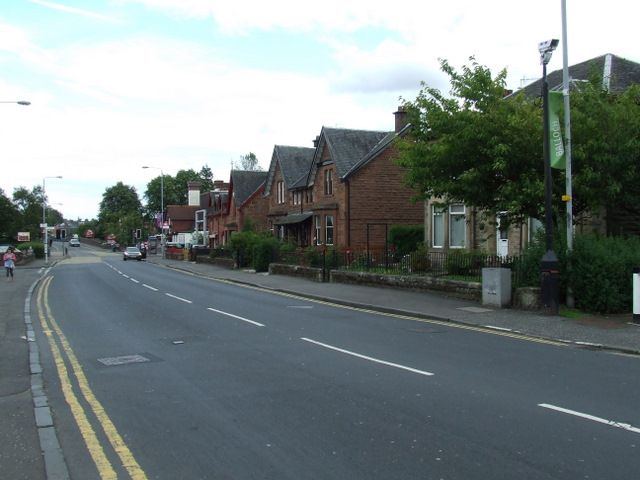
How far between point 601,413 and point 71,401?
6.14 metres

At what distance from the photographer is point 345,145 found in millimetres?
37938

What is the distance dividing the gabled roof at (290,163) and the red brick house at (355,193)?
5.32m

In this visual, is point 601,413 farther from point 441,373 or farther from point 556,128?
point 556,128

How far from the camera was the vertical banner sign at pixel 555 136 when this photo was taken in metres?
14.2

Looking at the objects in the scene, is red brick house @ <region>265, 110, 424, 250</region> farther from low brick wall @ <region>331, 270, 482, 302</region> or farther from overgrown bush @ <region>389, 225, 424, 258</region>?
low brick wall @ <region>331, 270, 482, 302</region>

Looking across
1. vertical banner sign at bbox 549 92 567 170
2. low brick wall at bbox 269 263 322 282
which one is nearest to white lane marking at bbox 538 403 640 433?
vertical banner sign at bbox 549 92 567 170

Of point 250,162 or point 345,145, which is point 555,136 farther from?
point 250,162

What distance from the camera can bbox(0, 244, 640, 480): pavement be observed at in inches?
209

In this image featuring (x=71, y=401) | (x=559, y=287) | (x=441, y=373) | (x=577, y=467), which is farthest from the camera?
(x=559, y=287)

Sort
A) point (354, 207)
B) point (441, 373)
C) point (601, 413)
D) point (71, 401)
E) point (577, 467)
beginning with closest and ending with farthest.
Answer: point (577, 467), point (601, 413), point (71, 401), point (441, 373), point (354, 207)

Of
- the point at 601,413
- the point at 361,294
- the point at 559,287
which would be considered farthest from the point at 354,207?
the point at 601,413

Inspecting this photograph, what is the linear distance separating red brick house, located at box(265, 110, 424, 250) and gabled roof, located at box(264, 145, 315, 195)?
5.32m

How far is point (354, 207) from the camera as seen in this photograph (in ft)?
117

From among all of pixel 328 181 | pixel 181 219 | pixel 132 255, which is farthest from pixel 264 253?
pixel 181 219
